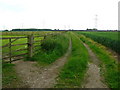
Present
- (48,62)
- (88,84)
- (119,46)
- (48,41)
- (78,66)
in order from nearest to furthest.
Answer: (88,84), (78,66), (48,62), (48,41), (119,46)

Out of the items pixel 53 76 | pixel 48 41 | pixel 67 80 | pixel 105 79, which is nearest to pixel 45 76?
pixel 53 76

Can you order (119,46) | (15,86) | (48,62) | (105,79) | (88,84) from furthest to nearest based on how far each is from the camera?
(119,46) < (48,62) < (105,79) < (88,84) < (15,86)

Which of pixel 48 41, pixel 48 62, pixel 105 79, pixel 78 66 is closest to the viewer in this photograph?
pixel 105 79

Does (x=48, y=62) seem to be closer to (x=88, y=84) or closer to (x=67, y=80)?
(x=67, y=80)

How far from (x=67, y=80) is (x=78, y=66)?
214 centimetres

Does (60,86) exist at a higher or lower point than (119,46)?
lower

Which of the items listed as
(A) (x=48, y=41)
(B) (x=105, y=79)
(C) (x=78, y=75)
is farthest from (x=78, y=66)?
(A) (x=48, y=41)

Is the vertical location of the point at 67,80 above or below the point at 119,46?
below

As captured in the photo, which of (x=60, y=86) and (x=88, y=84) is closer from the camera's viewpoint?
(x=60, y=86)

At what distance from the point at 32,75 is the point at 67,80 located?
171 centimetres

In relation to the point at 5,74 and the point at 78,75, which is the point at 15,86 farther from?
the point at 78,75

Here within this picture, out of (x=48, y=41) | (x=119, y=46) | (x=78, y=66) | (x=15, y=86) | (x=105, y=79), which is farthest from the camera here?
(x=119, y=46)

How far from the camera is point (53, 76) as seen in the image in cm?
616

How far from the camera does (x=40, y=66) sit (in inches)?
304
